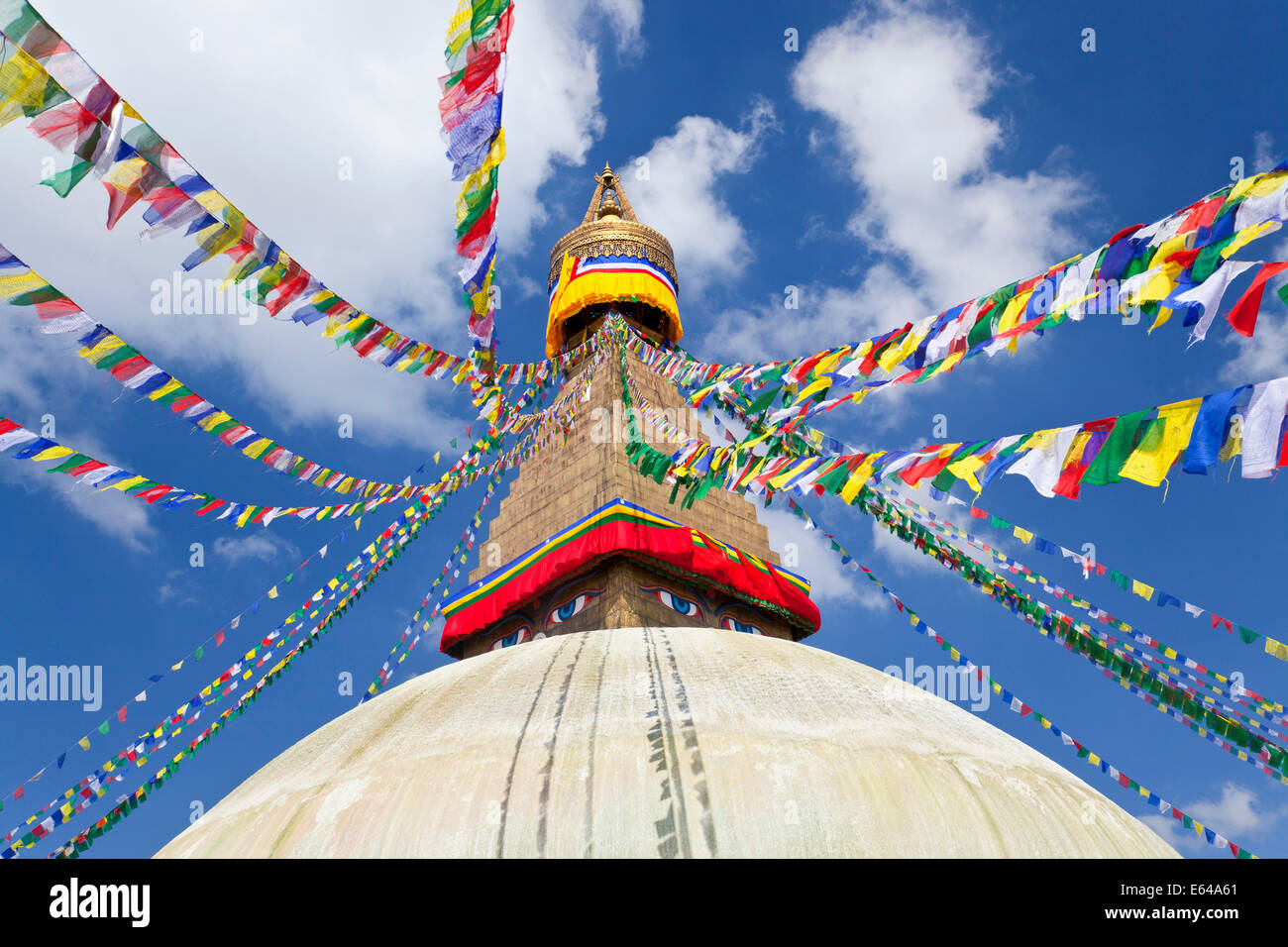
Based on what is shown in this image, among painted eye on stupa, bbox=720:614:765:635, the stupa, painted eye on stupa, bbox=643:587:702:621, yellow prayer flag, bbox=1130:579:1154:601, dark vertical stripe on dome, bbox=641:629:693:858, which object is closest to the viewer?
dark vertical stripe on dome, bbox=641:629:693:858

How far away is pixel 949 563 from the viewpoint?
592 centimetres

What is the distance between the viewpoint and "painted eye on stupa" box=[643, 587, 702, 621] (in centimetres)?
743

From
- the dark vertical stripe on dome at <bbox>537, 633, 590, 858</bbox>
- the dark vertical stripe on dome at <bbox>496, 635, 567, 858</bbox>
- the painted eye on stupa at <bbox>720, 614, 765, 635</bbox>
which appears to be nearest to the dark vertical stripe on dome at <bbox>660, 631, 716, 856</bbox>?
the dark vertical stripe on dome at <bbox>537, 633, 590, 858</bbox>


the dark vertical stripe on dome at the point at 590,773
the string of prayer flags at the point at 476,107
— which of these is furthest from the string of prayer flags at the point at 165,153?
the dark vertical stripe on dome at the point at 590,773

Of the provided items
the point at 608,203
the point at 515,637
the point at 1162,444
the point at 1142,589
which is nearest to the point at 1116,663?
the point at 1142,589

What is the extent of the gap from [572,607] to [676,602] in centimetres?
99

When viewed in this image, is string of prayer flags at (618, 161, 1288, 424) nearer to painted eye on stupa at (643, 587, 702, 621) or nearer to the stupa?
the stupa

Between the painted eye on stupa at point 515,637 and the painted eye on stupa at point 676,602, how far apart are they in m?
1.36

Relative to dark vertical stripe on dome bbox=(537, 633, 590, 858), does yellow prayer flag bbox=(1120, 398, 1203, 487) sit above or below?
above

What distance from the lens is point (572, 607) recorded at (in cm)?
756

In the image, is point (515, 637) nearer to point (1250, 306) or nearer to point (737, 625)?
point (737, 625)

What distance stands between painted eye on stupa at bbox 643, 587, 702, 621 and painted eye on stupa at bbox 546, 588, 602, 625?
1.65 ft

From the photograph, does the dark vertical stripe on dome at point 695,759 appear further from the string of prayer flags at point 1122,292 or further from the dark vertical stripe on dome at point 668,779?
the string of prayer flags at point 1122,292

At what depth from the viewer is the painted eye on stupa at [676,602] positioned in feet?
24.4
